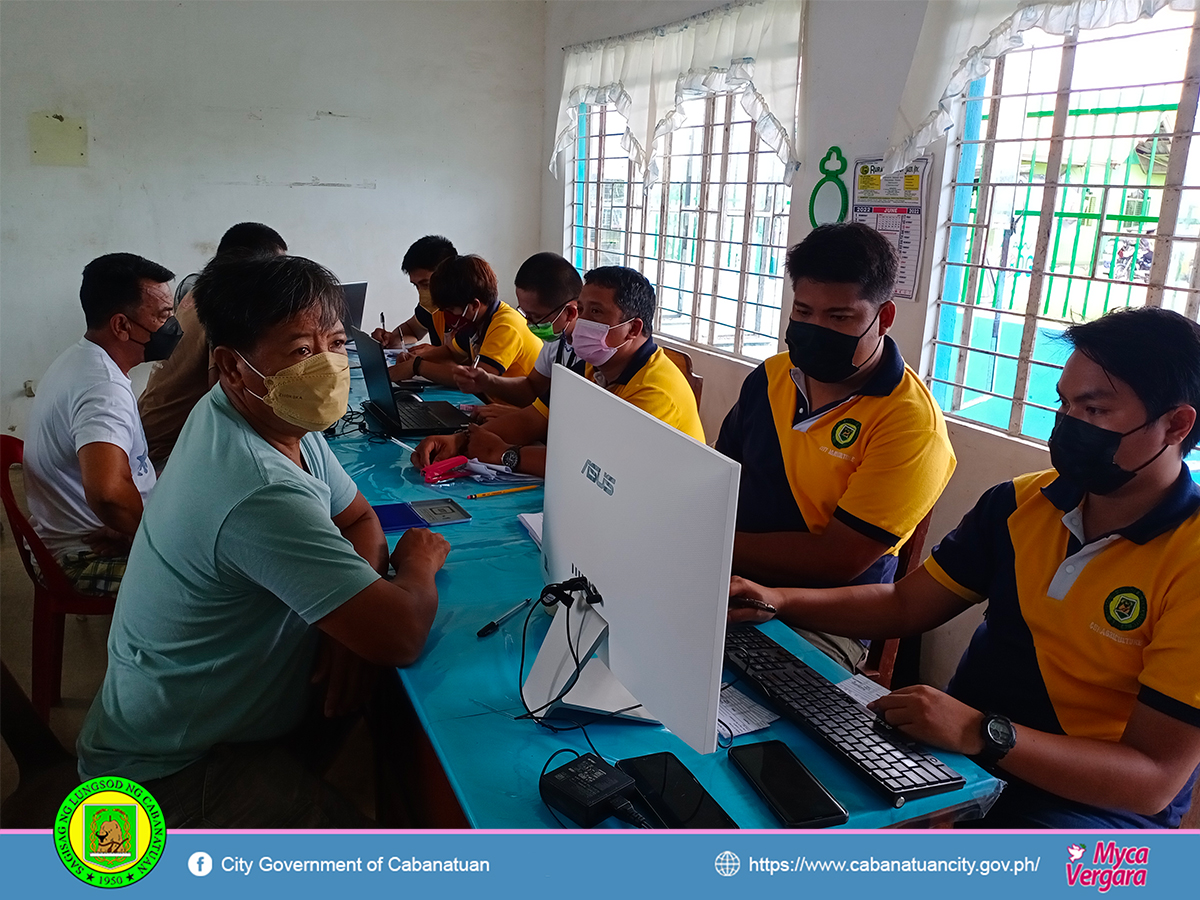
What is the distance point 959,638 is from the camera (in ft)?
8.91

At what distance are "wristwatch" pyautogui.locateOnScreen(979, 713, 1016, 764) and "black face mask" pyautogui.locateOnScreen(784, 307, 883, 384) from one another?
2.70 feet

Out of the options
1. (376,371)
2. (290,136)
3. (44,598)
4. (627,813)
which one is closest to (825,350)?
(627,813)

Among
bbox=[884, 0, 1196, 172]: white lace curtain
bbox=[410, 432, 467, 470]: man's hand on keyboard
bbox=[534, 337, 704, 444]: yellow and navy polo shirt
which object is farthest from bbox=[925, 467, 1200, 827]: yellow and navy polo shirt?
bbox=[884, 0, 1196, 172]: white lace curtain

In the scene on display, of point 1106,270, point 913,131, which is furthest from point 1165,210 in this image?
point 913,131

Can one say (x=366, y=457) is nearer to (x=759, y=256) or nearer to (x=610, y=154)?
(x=759, y=256)

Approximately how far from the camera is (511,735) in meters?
1.12

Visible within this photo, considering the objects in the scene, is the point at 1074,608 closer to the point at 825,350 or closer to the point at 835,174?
the point at 825,350

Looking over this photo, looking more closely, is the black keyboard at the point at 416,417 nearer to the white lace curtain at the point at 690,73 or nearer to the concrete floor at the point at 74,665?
the concrete floor at the point at 74,665

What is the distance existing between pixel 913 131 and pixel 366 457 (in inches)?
81.7
